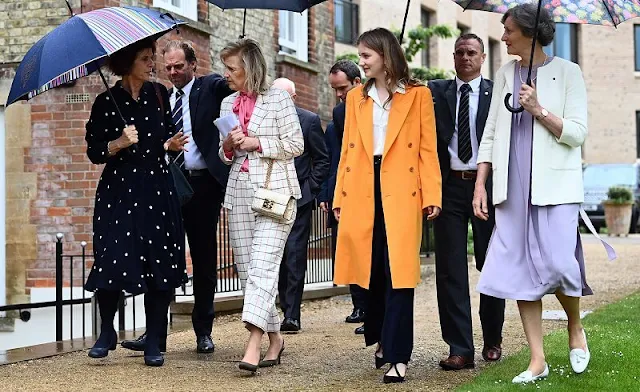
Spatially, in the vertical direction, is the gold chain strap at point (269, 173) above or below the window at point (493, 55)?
below

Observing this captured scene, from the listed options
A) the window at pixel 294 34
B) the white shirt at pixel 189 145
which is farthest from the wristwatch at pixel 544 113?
the window at pixel 294 34

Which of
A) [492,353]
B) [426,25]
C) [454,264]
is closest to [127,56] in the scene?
[454,264]

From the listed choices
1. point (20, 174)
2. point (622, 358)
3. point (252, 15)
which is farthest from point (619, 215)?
point (622, 358)

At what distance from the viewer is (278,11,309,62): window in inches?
696

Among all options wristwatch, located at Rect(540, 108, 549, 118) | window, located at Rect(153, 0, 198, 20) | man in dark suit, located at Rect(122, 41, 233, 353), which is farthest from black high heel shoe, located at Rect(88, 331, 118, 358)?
window, located at Rect(153, 0, 198, 20)

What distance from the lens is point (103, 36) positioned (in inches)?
279

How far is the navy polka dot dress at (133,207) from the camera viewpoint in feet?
24.9

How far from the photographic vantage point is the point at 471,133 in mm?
7812

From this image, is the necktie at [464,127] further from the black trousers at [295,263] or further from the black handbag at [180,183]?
the black trousers at [295,263]

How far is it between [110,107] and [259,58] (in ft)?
3.31

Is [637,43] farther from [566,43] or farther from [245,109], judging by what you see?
[245,109]

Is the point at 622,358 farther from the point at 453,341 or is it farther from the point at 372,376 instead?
the point at 372,376

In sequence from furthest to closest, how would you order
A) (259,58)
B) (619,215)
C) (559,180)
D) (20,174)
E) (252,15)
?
(619,215), (252,15), (20,174), (259,58), (559,180)

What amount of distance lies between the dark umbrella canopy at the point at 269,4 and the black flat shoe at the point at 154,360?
251 centimetres
